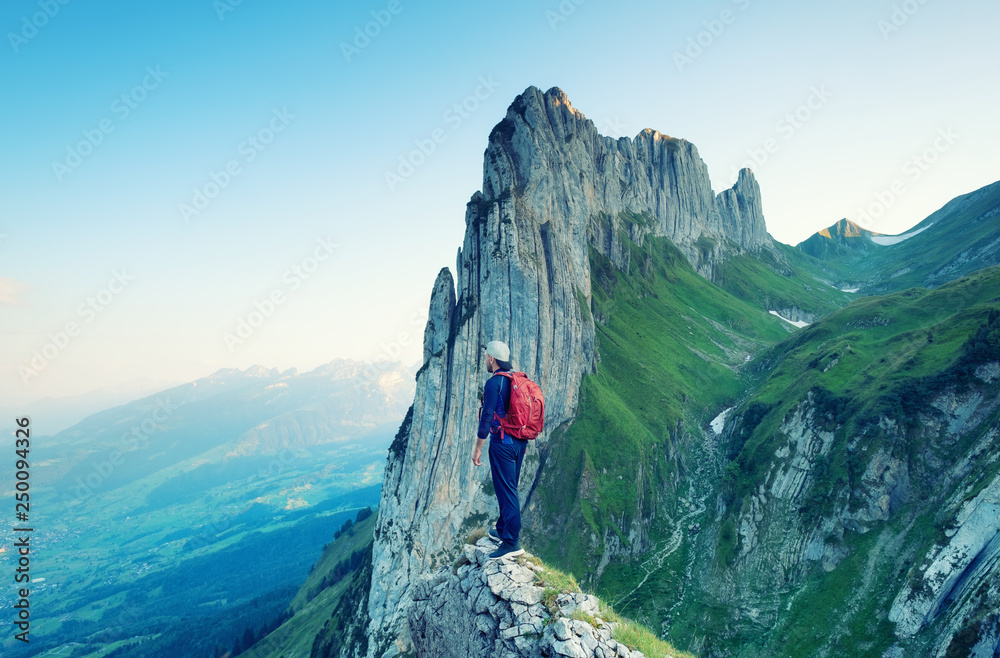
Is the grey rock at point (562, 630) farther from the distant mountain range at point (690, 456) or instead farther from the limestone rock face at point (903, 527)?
the limestone rock face at point (903, 527)

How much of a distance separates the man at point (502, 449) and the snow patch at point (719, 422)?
8659 cm

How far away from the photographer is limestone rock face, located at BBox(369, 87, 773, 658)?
6894 cm

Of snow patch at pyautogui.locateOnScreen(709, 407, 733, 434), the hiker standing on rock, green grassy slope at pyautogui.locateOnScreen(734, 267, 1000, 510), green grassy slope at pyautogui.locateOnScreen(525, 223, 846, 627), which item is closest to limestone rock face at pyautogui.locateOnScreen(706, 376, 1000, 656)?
green grassy slope at pyautogui.locateOnScreen(734, 267, 1000, 510)

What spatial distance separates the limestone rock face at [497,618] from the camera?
969 cm

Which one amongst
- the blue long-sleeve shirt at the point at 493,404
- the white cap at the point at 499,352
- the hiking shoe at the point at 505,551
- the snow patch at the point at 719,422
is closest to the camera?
the blue long-sleeve shirt at the point at 493,404

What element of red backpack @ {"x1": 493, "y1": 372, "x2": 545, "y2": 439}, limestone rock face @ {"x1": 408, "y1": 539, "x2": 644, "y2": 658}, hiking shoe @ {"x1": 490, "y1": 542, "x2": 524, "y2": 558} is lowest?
limestone rock face @ {"x1": 408, "y1": 539, "x2": 644, "y2": 658}

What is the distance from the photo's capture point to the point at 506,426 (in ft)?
39.1

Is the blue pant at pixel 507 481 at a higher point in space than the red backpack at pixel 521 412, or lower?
lower

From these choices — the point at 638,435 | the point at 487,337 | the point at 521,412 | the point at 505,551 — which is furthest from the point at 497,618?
the point at 638,435

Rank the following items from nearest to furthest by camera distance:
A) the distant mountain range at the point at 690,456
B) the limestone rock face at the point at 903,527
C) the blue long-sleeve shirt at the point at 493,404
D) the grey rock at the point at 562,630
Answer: the grey rock at the point at 562,630, the blue long-sleeve shirt at the point at 493,404, the limestone rock face at the point at 903,527, the distant mountain range at the point at 690,456

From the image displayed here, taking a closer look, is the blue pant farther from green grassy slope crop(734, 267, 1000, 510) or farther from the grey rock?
green grassy slope crop(734, 267, 1000, 510)

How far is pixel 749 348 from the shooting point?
127 metres

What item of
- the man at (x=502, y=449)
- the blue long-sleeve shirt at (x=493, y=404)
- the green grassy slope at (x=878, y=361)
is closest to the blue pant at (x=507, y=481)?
the man at (x=502, y=449)

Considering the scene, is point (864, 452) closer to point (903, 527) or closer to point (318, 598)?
point (903, 527)
